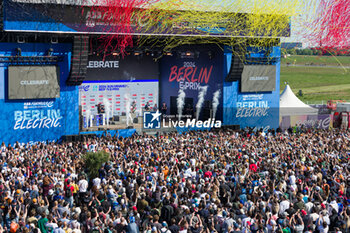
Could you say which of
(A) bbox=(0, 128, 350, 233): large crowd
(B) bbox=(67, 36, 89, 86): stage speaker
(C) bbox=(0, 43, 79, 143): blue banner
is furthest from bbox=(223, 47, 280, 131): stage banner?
(A) bbox=(0, 128, 350, 233): large crowd

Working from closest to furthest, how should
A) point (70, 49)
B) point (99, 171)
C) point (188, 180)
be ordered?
point (188, 180), point (99, 171), point (70, 49)

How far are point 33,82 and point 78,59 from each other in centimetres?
254

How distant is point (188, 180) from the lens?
13.2m

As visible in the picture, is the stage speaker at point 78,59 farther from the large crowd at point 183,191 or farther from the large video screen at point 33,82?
the large crowd at point 183,191

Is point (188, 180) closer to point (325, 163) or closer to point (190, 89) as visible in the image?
point (325, 163)

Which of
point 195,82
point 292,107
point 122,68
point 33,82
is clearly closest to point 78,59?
point 33,82

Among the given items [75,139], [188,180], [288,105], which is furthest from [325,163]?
[288,105]

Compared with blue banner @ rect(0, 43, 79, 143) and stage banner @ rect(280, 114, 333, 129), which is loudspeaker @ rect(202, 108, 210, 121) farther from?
blue banner @ rect(0, 43, 79, 143)

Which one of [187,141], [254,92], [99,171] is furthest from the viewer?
[254,92]

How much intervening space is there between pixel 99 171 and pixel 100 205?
4.22m

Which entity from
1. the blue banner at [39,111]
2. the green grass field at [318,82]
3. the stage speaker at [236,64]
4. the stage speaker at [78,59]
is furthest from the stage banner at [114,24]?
the green grass field at [318,82]

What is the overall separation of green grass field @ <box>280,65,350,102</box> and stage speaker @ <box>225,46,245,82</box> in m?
33.9

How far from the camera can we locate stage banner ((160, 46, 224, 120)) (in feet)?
103

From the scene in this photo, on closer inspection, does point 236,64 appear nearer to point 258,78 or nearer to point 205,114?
point 258,78
